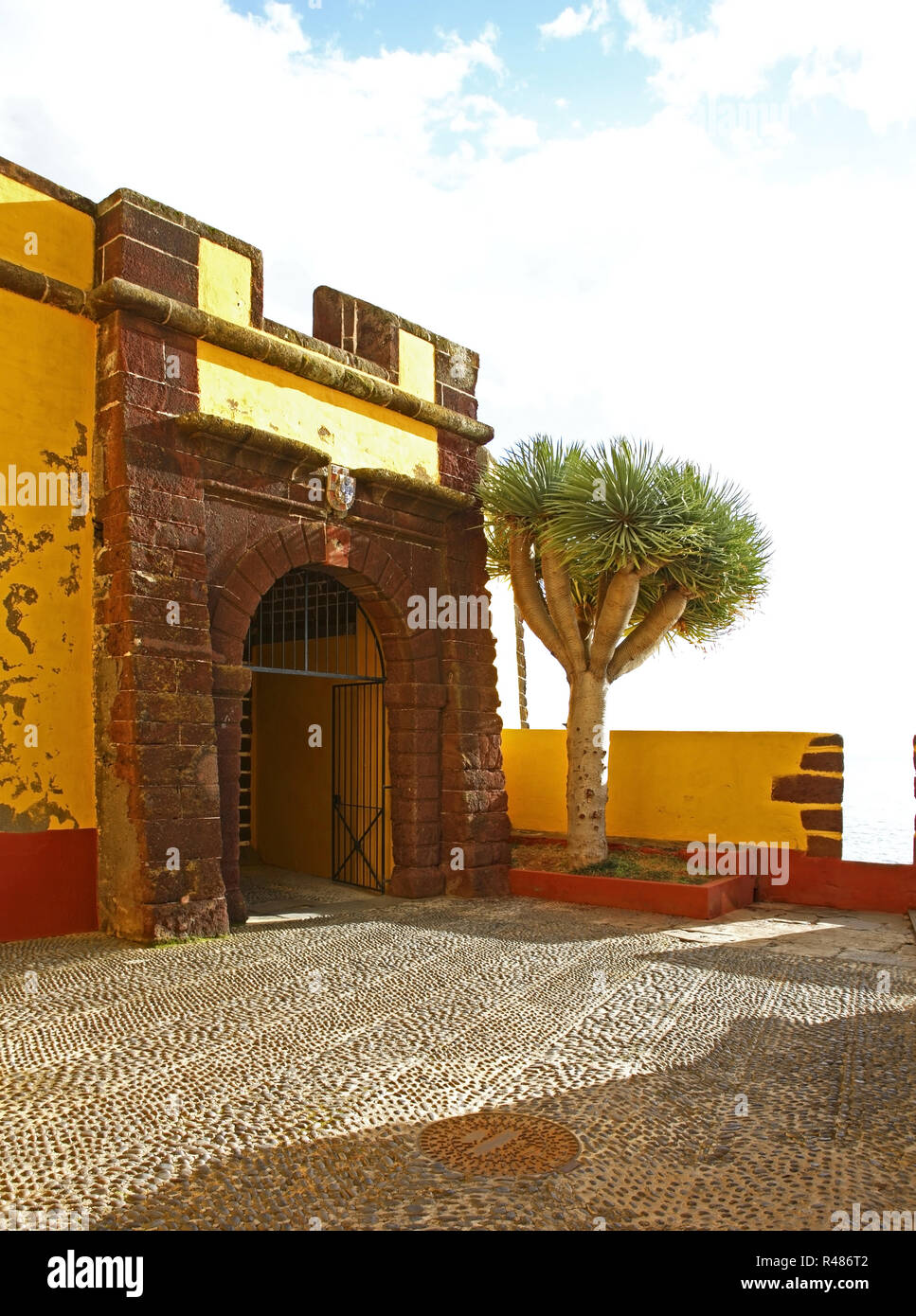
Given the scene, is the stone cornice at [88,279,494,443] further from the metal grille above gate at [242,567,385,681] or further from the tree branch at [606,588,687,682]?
the tree branch at [606,588,687,682]

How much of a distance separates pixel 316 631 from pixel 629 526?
353 cm

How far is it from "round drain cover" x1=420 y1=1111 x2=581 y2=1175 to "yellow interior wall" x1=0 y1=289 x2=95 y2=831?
4208 mm

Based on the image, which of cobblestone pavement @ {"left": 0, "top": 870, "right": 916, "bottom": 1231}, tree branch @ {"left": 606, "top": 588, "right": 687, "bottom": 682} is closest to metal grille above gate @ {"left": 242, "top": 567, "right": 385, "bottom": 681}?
tree branch @ {"left": 606, "top": 588, "right": 687, "bottom": 682}

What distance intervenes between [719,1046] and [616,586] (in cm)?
492

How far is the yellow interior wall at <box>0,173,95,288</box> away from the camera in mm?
6516

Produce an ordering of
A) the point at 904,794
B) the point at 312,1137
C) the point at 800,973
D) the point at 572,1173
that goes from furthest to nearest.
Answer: the point at 904,794 → the point at 800,973 → the point at 312,1137 → the point at 572,1173

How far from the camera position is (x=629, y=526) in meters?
8.28

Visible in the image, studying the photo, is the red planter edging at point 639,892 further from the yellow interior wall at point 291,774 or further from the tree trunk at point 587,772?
the yellow interior wall at point 291,774

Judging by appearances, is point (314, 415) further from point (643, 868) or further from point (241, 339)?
point (643, 868)

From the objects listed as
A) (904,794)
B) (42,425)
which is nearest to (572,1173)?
(42,425)

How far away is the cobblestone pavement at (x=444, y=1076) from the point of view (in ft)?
9.30

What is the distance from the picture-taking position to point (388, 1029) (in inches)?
178

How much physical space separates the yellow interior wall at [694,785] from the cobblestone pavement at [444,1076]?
86.0 inches

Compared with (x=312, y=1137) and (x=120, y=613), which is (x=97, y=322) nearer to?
(x=120, y=613)
